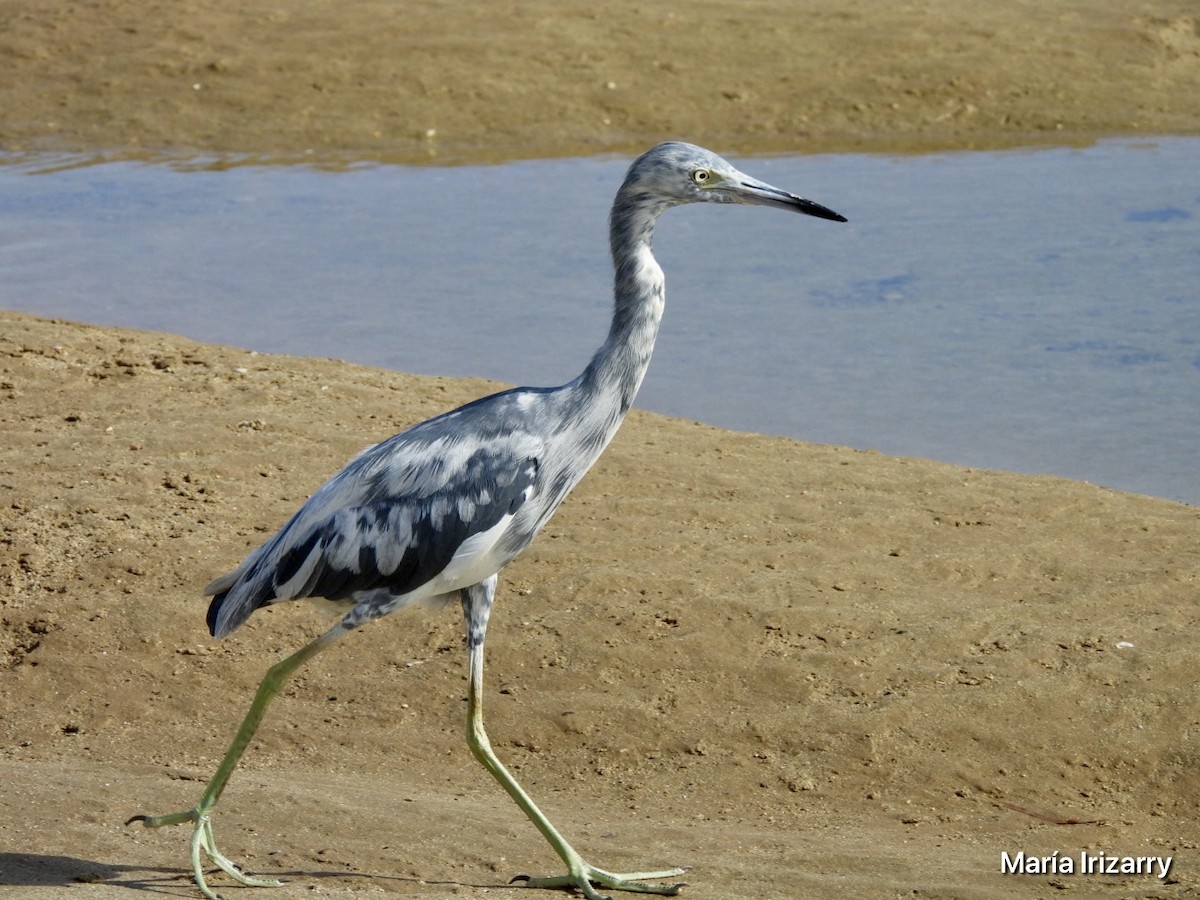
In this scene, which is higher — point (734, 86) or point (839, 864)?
point (734, 86)

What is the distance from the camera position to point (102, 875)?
410 centimetres

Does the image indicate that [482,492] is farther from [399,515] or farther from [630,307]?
[630,307]

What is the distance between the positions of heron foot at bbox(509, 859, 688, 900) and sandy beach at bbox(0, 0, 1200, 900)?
75mm

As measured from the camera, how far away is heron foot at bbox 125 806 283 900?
418 centimetres

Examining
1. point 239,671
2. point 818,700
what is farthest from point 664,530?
point 239,671

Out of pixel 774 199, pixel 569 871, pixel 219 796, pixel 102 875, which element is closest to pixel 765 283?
pixel 774 199

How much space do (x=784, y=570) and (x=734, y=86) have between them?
1080cm

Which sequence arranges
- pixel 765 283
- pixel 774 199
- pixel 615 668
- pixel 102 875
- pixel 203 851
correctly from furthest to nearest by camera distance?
pixel 765 283 → pixel 615 668 → pixel 774 199 → pixel 203 851 → pixel 102 875

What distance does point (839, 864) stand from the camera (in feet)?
14.5

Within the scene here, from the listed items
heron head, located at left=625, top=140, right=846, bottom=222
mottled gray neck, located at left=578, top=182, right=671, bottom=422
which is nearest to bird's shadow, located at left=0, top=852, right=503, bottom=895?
mottled gray neck, located at left=578, top=182, right=671, bottom=422

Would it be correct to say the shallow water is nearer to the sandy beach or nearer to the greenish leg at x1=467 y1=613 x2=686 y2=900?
the sandy beach

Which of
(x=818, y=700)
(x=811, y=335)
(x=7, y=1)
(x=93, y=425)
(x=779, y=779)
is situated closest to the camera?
(x=779, y=779)

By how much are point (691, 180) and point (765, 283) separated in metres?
7.08

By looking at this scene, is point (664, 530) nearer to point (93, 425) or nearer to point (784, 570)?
point (784, 570)
